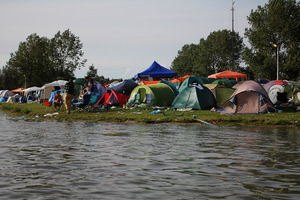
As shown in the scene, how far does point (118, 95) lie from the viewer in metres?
26.6

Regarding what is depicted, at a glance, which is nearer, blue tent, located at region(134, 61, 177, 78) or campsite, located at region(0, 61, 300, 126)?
campsite, located at region(0, 61, 300, 126)

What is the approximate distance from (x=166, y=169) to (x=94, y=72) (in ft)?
200

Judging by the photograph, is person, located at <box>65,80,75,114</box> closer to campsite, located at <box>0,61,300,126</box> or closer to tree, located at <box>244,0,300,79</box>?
campsite, located at <box>0,61,300,126</box>

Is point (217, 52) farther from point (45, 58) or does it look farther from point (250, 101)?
point (250, 101)

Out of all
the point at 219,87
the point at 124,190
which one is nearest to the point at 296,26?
the point at 219,87

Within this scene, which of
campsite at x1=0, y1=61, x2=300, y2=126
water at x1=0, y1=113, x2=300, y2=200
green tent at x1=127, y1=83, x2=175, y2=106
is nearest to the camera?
water at x1=0, y1=113, x2=300, y2=200

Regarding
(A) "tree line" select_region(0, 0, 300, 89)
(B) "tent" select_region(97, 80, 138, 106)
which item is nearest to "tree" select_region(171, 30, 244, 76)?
(A) "tree line" select_region(0, 0, 300, 89)

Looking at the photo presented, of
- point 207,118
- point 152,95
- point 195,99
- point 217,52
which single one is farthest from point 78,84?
point 217,52

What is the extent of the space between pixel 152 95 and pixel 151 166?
16.8 meters

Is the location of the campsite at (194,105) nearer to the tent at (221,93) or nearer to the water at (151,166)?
the tent at (221,93)

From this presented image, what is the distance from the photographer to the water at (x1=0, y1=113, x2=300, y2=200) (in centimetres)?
591

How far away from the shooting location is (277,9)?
5084 cm

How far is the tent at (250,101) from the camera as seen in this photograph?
19938 millimetres

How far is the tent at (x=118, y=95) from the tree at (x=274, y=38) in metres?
30.5
